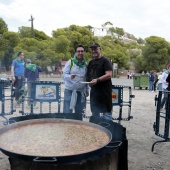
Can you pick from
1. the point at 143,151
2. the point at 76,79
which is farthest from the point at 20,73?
the point at 143,151

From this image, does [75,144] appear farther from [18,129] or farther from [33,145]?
[18,129]

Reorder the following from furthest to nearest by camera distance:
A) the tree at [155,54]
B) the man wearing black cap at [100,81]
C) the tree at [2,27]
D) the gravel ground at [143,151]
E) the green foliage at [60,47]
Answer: the tree at [155,54] < the tree at [2,27] < the green foliage at [60,47] < the man wearing black cap at [100,81] < the gravel ground at [143,151]

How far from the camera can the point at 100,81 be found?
4020 millimetres

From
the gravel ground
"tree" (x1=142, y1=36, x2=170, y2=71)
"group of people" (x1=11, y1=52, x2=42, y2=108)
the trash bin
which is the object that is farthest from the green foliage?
the gravel ground

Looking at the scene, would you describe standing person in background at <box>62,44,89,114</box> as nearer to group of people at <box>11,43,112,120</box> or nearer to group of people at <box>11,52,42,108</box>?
group of people at <box>11,43,112,120</box>

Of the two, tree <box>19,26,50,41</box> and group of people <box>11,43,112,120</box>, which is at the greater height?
tree <box>19,26,50,41</box>

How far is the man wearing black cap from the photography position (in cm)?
407

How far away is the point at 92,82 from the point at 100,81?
→ 18cm

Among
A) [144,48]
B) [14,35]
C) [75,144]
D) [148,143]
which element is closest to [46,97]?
[148,143]

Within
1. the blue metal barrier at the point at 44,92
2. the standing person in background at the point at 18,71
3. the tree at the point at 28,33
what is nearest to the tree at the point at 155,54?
the tree at the point at 28,33

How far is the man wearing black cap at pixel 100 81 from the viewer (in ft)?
13.4

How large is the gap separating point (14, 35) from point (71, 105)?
36.9 metres

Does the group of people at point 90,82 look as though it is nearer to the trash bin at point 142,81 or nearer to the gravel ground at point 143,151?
the gravel ground at point 143,151

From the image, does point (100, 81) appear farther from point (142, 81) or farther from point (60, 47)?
point (60, 47)
